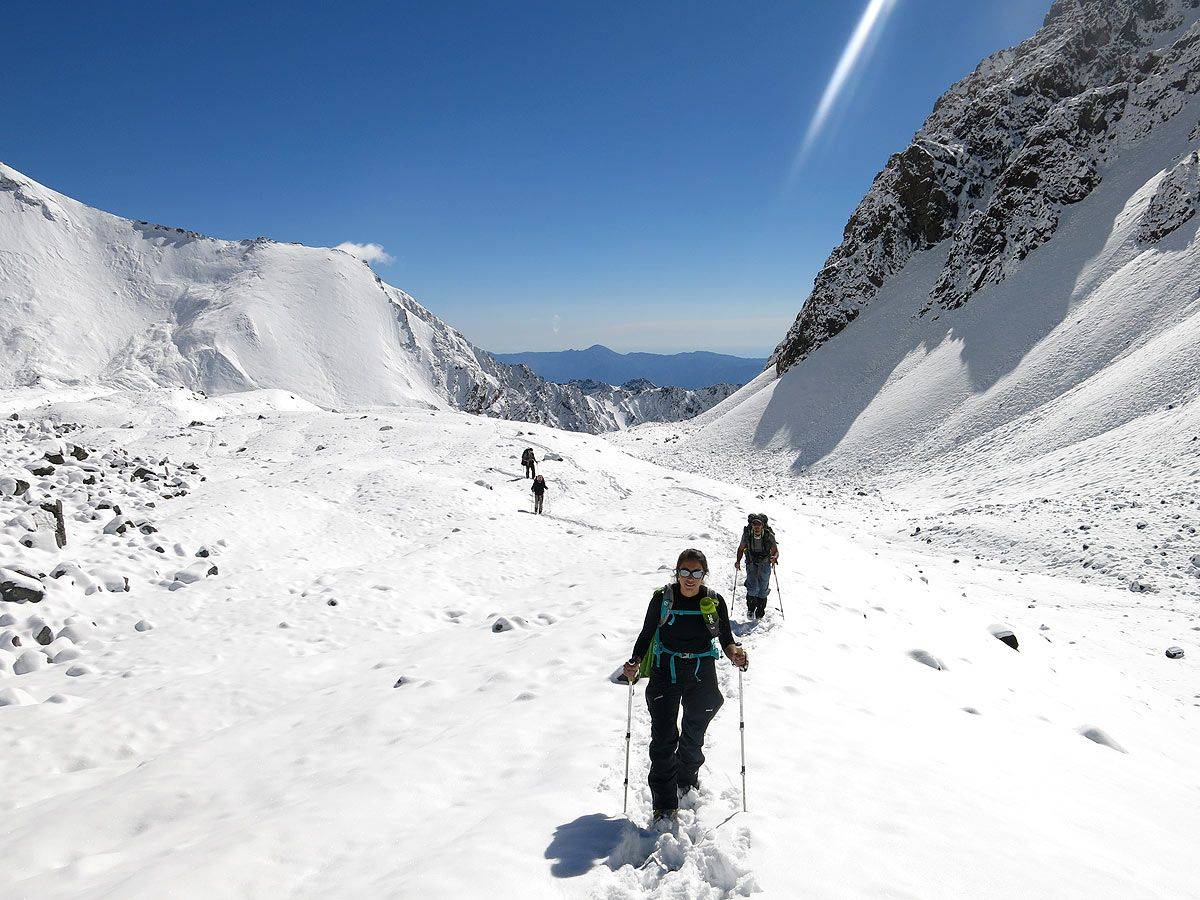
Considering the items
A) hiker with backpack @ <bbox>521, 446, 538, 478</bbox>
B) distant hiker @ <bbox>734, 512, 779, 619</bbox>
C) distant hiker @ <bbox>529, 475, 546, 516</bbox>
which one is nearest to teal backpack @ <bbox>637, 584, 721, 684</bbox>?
distant hiker @ <bbox>734, 512, 779, 619</bbox>

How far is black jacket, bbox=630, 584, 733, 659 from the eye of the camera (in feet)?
16.9

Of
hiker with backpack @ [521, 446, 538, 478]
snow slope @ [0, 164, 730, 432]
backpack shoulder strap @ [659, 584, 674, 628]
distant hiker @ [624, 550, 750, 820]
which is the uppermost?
snow slope @ [0, 164, 730, 432]

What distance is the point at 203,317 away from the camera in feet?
342

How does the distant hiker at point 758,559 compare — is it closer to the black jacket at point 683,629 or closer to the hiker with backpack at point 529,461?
the black jacket at point 683,629

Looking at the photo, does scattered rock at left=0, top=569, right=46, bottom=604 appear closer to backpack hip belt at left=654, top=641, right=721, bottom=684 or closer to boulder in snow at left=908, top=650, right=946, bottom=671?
backpack hip belt at left=654, top=641, right=721, bottom=684

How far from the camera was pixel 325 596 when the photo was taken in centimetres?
1412

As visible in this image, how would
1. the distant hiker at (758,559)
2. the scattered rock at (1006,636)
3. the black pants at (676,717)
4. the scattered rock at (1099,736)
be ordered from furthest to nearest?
the scattered rock at (1006,636) → the distant hiker at (758,559) → the scattered rock at (1099,736) → the black pants at (676,717)

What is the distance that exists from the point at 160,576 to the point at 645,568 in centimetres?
1241

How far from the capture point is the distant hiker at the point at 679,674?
5.09 meters

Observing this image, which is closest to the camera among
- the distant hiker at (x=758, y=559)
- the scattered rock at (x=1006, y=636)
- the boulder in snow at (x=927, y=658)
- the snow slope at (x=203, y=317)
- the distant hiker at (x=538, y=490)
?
the boulder in snow at (x=927, y=658)

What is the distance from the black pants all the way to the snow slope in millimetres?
97724

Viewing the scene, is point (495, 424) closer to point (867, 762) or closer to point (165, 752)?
point (165, 752)

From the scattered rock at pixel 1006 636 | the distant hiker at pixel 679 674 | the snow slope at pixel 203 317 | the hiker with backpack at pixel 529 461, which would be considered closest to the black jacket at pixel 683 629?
the distant hiker at pixel 679 674

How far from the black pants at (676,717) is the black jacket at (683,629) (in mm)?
143
